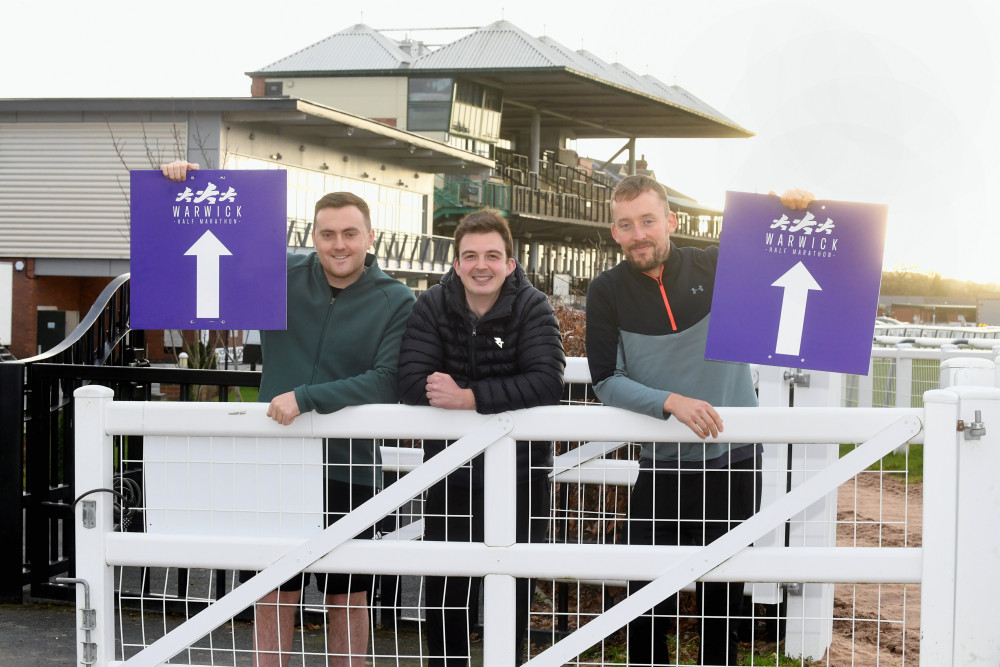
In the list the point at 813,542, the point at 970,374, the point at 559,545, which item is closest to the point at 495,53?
the point at 813,542

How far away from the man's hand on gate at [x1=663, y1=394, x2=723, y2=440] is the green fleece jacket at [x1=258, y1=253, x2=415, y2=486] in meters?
1.04

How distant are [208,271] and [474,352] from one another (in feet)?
3.21

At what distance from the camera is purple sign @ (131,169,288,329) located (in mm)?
4020

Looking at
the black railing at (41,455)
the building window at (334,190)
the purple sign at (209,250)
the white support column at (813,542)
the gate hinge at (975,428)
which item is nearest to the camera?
the gate hinge at (975,428)

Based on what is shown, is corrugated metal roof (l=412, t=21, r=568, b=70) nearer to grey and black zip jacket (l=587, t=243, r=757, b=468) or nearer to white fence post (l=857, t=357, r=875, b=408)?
white fence post (l=857, t=357, r=875, b=408)

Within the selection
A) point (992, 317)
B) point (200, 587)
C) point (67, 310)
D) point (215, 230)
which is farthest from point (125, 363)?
point (992, 317)

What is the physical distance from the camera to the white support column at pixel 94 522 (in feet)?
12.6

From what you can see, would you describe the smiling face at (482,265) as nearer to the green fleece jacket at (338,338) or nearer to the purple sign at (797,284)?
the green fleece jacket at (338,338)

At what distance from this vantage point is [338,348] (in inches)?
164

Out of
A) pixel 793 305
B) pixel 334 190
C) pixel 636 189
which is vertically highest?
pixel 334 190

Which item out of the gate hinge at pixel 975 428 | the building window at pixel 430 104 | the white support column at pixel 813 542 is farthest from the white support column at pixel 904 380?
the building window at pixel 430 104

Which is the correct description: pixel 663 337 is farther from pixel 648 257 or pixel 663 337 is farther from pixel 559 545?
pixel 559 545

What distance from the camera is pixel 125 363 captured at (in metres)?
8.05

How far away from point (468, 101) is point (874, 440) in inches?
2086
